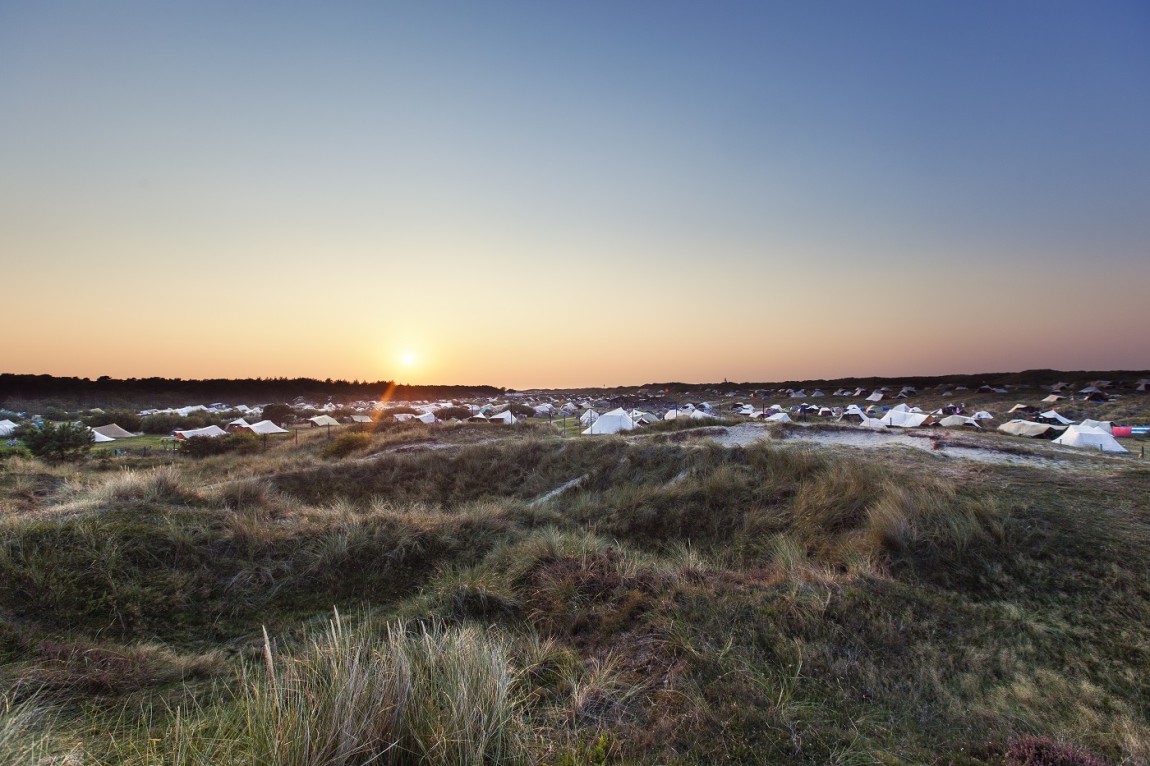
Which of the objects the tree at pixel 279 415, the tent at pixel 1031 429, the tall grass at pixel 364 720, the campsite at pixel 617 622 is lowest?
the tree at pixel 279 415

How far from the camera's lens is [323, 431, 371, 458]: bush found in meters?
24.2

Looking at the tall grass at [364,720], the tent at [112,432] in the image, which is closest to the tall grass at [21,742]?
the tall grass at [364,720]

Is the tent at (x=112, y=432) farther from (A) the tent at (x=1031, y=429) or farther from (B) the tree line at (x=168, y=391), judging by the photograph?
(A) the tent at (x=1031, y=429)

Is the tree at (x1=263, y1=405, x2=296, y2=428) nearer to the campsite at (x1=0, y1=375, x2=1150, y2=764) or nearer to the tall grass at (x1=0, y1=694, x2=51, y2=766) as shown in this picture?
the campsite at (x1=0, y1=375, x2=1150, y2=764)

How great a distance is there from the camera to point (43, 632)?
16.5 feet

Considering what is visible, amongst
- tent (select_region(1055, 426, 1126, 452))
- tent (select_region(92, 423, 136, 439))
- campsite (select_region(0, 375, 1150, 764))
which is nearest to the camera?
campsite (select_region(0, 375, 1150, 764))

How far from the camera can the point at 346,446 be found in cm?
2472

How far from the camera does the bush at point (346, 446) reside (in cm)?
2419

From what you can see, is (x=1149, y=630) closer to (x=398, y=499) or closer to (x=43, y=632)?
(x=43, y=632)

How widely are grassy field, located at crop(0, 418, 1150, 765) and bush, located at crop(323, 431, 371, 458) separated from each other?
13417mm

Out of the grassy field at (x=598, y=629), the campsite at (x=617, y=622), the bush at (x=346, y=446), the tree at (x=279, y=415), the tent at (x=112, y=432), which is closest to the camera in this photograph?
the grassy field at (x=598, y=629)

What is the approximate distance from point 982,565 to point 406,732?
25.1ft

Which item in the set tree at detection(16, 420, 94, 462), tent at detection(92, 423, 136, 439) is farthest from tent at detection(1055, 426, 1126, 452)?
tent at detection(92, 423, 136, 439)

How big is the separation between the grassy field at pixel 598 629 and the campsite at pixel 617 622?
0.10 feet
